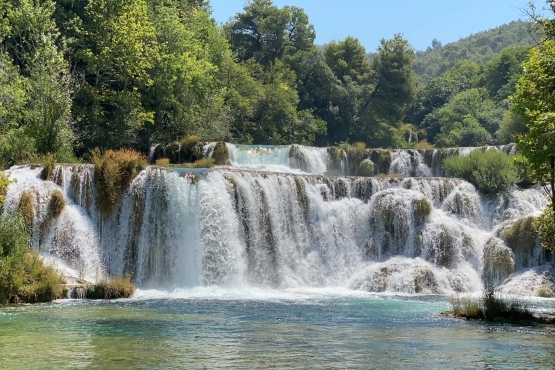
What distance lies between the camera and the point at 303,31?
73812 mm

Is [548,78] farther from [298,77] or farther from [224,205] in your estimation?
[298,77]

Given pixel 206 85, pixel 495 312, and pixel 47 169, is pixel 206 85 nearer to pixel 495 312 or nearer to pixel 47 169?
pixel 47 169

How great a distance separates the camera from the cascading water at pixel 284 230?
29219mm

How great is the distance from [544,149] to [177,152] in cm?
2518

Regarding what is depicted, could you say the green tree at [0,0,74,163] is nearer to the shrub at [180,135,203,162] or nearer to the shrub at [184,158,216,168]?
the shrub at [184,158,216,168]

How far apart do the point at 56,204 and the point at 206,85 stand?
21.0 m

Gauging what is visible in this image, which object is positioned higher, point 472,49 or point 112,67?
point 472,49

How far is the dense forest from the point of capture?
3703 centimetres

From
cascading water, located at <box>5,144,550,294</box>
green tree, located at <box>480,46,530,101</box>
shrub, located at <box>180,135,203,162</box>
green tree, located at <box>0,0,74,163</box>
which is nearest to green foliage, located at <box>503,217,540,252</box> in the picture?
cascading water, located at <box>5,144,550,294</box>

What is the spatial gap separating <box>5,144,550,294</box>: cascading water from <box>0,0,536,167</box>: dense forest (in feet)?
19.9

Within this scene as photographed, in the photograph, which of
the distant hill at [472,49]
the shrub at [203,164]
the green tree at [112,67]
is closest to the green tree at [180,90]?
the green tree at [112,67]

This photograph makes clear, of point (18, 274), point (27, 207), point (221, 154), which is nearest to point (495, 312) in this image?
point (18, 274)

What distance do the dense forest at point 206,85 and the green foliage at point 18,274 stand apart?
10.5 meters

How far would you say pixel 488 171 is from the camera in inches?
1430
